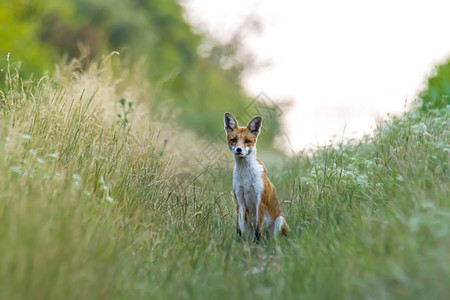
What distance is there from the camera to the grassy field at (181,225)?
3828 mm

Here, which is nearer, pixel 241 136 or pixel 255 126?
pixel 241 136

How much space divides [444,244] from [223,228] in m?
3.48

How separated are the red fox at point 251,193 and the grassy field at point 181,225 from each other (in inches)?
11.8

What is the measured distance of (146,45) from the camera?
24109 mm

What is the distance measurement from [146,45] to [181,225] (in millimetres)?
19152

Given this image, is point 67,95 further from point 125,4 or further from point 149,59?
point 125,4

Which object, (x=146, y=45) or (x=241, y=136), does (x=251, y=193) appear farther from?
(x=146, y=45)

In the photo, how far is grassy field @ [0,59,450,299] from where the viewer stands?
3828 millimetres

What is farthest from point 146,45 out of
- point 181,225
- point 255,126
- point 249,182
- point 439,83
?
point 181,225

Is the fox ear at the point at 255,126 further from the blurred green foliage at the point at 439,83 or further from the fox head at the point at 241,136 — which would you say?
the blurred green foliage at the point at 439,83

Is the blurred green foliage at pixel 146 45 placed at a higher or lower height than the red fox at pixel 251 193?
higher

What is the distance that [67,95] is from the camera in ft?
23.9

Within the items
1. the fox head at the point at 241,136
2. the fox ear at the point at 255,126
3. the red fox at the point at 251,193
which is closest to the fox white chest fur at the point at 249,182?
the red fox at the point at 251,193

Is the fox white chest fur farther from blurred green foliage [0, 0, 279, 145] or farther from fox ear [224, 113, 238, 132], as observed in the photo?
blurred green foliage [0, 0, 279, 145]
